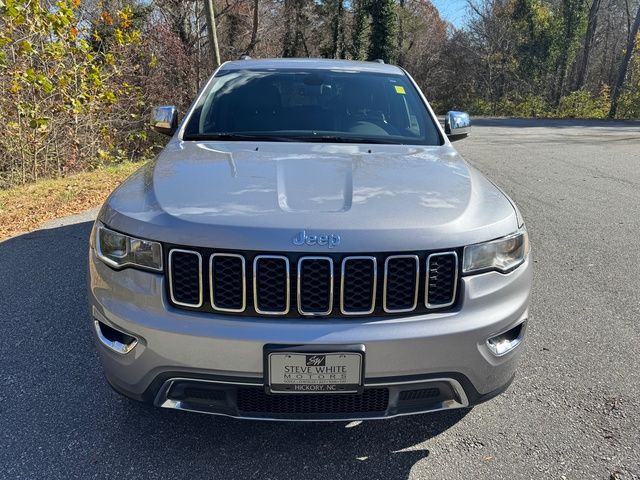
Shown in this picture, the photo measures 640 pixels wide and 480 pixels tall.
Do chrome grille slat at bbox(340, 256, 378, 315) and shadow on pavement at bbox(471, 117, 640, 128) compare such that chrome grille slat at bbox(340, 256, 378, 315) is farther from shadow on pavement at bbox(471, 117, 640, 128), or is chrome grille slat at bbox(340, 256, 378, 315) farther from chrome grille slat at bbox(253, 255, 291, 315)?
shadow on pavement at bbox(471, 117, 640, 128)

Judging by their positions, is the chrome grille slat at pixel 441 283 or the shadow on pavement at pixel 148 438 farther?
the shadow on pavement at pixel 148 438

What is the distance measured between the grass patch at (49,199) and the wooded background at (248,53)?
95 cm

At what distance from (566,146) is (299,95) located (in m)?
12.2

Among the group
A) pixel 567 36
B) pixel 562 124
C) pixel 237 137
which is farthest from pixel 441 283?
pixel 567 36

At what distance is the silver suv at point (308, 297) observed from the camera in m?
1.98

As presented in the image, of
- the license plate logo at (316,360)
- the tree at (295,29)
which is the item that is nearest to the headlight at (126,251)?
the license plate logo at (316,360)

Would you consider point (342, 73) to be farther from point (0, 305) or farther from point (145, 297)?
point (0, 305)

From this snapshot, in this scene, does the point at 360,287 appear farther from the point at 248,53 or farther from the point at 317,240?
the point at 248,53

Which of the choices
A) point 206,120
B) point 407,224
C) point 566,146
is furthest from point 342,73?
point 566,146

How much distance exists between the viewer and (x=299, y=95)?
369cm

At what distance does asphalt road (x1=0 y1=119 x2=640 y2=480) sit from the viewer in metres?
2.29

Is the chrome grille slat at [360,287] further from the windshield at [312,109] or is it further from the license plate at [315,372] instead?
the windshield at [312,109]

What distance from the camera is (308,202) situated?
217cm

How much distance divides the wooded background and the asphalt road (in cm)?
494
